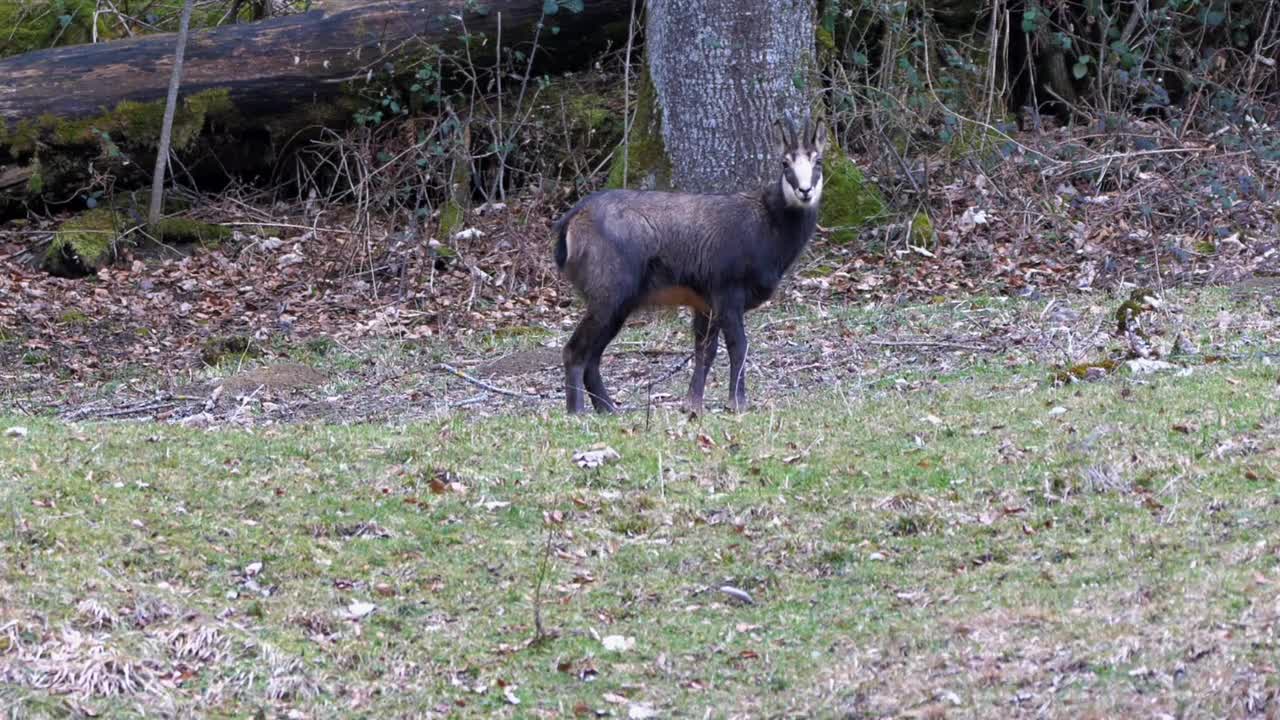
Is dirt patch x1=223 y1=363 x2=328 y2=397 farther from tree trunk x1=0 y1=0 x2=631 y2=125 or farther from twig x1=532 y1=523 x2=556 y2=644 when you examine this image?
tree trunk x1=0 y1=0 x2=631 y2=125

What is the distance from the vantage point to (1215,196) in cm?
1286

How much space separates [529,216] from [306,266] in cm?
201

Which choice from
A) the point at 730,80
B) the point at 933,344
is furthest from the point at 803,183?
the point at 730,80

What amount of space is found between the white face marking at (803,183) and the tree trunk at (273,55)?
21.7 ft

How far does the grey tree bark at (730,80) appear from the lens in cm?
1221

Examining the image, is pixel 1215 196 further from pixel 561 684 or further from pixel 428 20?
pixel 561 684

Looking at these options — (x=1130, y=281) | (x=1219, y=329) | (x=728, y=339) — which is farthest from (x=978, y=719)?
(x=1130, y=281)

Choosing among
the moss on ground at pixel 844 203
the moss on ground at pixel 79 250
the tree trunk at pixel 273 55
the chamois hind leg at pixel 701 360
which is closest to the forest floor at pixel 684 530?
the chamois hind leg at pixel 701 360

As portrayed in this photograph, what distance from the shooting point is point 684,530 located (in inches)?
245

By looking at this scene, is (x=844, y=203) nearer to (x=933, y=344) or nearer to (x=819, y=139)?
(x=933, y=344)

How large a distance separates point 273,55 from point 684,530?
9.44 m

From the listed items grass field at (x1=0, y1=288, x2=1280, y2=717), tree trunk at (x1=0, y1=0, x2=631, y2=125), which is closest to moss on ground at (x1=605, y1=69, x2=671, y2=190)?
tree trunk at (x1=0, y1=0, x2=631, y2=125)

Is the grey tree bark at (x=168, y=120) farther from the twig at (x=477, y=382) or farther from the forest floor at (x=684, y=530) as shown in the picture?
the twig at (x=477, y=382)

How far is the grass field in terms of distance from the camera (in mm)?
4809
